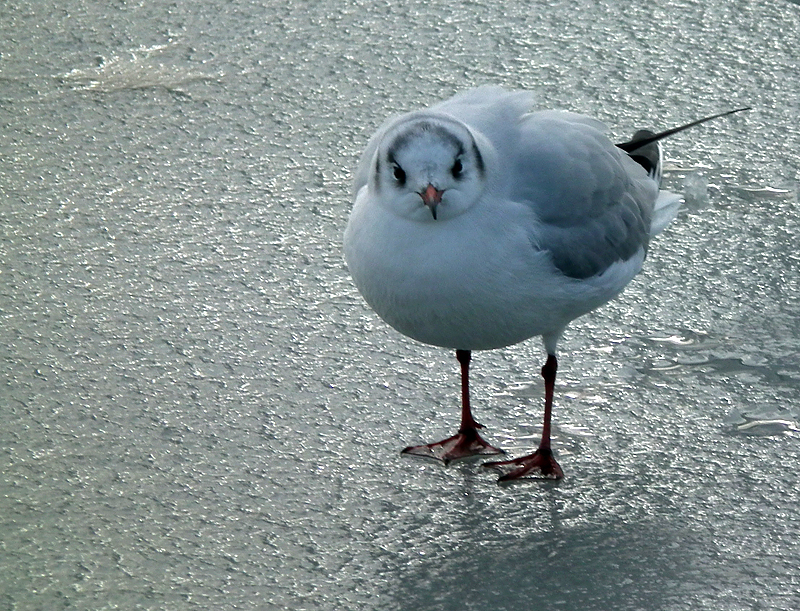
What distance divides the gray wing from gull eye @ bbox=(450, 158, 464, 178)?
199mm

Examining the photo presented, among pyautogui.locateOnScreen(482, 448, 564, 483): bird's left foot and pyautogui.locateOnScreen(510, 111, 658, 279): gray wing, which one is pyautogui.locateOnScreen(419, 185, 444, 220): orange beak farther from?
pyautogui.locateOnScreen(482, 448, 564, 483): bird's left foot

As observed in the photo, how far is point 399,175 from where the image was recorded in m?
2.99

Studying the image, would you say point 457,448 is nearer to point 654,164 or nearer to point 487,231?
point 487,231

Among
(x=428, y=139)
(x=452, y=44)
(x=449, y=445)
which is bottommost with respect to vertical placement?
(x=449, y=445)

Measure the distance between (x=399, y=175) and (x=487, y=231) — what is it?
255 mm

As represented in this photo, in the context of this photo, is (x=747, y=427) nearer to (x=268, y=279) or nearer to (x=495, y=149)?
(x=495, y=149)

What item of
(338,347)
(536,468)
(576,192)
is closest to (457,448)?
(536,468)

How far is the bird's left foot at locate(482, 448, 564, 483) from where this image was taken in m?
3.27

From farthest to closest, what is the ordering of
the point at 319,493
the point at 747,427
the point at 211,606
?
the point at 747,427
the point at 319,493
the point at 211,606

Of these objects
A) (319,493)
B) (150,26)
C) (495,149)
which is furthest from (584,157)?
(150,26)

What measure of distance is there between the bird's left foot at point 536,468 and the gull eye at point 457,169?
0.80 metres

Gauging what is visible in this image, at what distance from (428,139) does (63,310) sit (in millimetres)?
1545

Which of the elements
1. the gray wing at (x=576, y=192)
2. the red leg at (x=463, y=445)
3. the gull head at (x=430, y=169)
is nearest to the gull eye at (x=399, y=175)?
the gull head at (x=430, y=169)

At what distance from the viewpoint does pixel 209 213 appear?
4.49m
